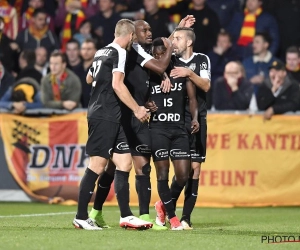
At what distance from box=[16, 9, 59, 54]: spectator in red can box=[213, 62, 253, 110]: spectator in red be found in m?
4.13

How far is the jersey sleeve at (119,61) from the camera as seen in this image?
924 centimetres

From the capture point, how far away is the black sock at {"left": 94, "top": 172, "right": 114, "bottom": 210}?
10164 mm

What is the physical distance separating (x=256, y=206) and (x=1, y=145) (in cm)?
467

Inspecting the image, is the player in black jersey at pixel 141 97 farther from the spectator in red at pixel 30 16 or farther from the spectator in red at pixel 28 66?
the spectator in red at pixel 30 16

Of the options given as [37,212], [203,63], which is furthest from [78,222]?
[37,212]

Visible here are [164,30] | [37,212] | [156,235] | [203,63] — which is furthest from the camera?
[164,30]

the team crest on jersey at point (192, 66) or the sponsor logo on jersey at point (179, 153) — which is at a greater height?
the team crest on jersey at point (192, 66)

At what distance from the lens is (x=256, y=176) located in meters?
14.7

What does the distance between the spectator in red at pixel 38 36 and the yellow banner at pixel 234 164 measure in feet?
11.1

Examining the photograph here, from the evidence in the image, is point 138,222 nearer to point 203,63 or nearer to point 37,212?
point 203,63

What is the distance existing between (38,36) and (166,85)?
859 cm

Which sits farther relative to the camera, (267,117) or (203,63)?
(267,117)

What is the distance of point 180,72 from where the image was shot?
10.2 meters

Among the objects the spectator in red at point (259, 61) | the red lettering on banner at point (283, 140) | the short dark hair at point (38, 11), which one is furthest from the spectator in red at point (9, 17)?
the red lettering on banner at point (283, 140)
